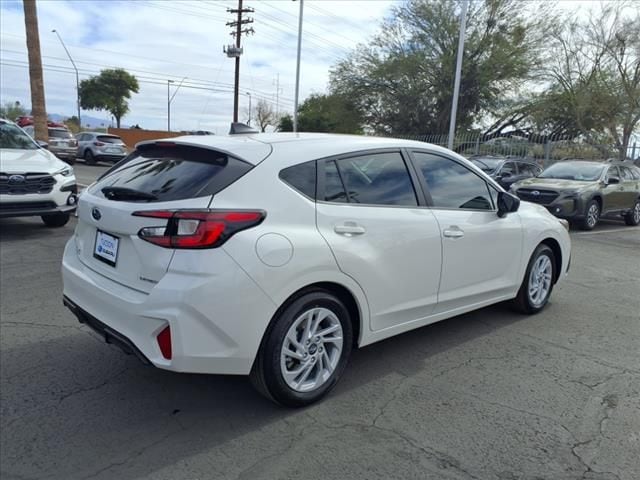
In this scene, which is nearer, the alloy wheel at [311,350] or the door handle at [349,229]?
the alloy wheel at [311,350]

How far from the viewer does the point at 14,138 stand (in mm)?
8719

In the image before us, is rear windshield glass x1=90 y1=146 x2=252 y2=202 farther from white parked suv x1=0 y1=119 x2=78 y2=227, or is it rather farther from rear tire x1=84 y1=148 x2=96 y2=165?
rear tire x1=84 y1=148 x2=96 y2=165

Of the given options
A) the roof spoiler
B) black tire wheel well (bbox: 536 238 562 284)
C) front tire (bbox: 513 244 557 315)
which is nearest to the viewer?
the roof spoiler

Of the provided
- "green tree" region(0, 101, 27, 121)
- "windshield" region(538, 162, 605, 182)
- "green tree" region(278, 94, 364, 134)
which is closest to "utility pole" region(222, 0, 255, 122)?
"green tree" region(278, 94, 364, 134)

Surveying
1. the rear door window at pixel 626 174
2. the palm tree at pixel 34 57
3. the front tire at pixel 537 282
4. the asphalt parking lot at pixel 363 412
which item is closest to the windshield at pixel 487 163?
the rear door window at pixel 626 174

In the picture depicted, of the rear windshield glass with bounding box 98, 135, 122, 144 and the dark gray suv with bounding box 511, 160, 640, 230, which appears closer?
the dark gray suv with bounding box 511, 160, 640, 230

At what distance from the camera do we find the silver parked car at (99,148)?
82.1ft

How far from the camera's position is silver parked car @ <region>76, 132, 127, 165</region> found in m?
25.0

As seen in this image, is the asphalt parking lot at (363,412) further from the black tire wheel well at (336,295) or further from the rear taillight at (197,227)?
the rear taillight at (197,227)

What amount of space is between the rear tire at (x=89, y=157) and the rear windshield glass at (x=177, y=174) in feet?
79.3

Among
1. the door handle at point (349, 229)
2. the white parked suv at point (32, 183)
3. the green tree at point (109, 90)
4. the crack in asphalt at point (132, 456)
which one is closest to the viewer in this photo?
the crack in asphalt at point (132, 456)

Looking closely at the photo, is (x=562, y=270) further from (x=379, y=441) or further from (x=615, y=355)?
(x=379, y=441)

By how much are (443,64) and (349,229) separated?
1182 inches

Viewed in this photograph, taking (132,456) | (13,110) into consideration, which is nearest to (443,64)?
(132,456)
